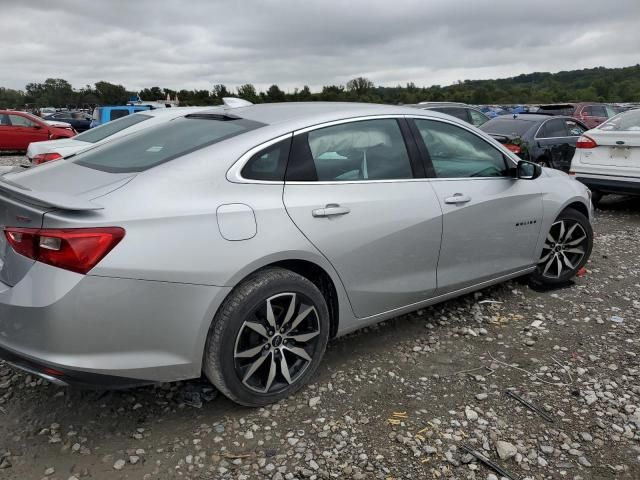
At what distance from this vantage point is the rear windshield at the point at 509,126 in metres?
9.81

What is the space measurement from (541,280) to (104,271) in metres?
3.69

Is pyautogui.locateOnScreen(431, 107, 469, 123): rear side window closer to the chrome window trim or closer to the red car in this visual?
the chrome window trim

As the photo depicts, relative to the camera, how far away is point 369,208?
10.0 ft

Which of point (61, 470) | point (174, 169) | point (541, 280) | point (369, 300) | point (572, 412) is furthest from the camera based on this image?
point (541, 280)

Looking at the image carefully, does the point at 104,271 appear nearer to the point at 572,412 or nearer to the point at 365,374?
the point at 365,374

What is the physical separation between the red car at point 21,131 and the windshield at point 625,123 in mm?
16334

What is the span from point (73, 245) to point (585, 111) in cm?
1950

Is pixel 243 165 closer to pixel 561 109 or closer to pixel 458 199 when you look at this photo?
pixel 458 199

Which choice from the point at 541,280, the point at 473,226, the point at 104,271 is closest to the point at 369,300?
the point at 473,226

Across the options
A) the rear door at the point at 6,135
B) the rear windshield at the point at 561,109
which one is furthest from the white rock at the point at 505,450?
the rear door at the point at 6,135

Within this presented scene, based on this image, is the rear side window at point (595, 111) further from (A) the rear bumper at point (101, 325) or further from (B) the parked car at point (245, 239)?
(A) the rear bumper at point (101, 325)

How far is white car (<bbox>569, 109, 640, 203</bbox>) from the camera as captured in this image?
7059 millimetres

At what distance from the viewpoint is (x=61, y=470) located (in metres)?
2.38

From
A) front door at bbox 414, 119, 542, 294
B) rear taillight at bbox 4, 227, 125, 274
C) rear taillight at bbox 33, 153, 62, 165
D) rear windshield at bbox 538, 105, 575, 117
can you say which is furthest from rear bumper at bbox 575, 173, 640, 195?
rear windshield at bbox 538, 105, 575, 117
